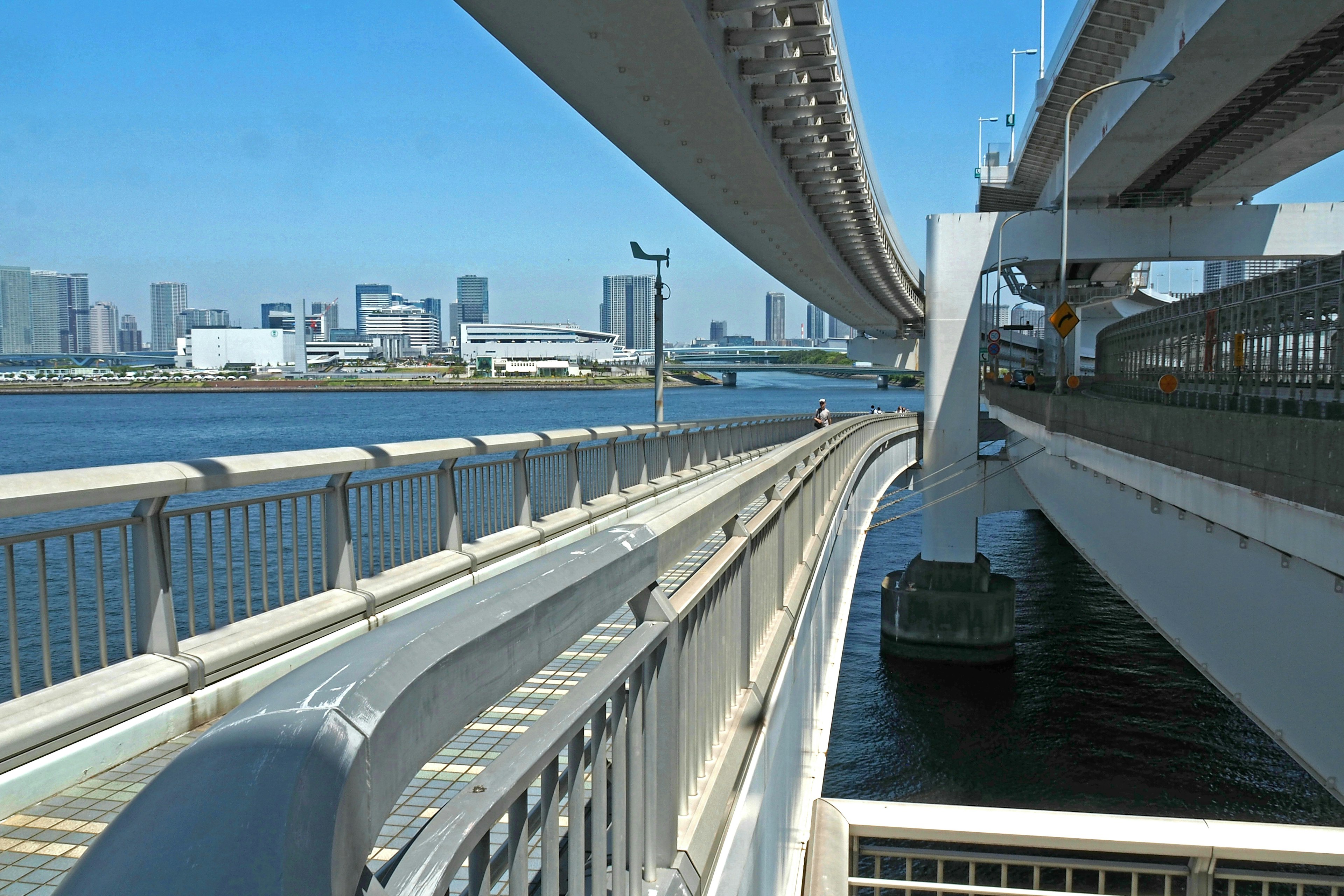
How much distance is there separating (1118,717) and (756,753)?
2434 centimetres

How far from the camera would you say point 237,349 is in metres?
161

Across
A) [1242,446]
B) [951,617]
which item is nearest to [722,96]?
[1242,446]

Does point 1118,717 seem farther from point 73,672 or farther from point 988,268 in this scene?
point 73,672

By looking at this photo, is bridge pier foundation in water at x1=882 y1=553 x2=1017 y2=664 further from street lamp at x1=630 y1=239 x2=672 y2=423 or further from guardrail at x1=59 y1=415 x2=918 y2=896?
guardrail at x1=59 y1=415 x2=918 y2=896

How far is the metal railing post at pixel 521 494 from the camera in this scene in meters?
11.7

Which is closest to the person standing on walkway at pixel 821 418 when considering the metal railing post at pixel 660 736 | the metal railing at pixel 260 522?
the metal railing at pixel 260 522

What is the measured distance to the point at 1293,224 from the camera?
85.0 feet

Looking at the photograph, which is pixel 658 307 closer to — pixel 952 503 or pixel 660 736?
pixel 952 503

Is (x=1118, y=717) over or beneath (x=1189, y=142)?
beneath

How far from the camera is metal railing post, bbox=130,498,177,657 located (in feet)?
17.7

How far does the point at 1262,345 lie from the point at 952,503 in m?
16.1

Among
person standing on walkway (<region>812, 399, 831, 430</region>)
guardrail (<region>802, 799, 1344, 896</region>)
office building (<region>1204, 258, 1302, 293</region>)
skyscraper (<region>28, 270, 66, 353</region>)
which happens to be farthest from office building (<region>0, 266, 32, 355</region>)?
guardrail (<region>802, 799, 1344, 896</region>)

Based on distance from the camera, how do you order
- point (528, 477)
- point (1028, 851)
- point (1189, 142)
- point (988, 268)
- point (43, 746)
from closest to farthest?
point (43, 746) → point (528, 477) → point (1028, 851) → point (1189, 142) → point (988, 268)

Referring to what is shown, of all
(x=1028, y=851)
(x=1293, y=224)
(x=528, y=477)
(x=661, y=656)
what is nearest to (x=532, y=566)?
(x=661, y=656)
